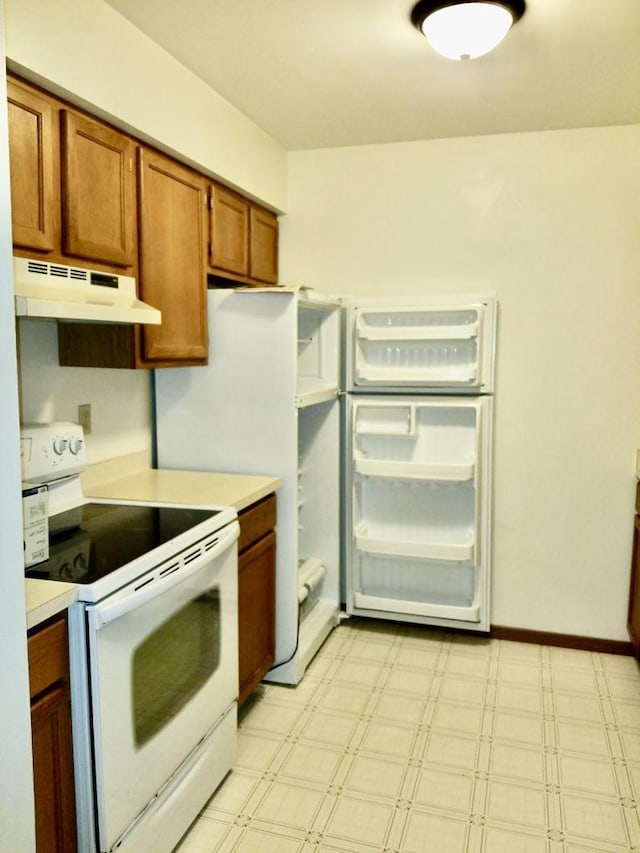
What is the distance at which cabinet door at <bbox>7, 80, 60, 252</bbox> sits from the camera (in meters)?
1.69

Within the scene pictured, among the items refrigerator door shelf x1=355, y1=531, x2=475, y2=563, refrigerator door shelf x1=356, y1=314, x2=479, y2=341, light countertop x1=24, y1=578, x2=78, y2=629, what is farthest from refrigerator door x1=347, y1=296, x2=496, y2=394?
light countertop x1=24, y1=578, x2=78, y2=629

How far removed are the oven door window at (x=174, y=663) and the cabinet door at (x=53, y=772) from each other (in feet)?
0.61

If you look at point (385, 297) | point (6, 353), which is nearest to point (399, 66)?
point (385, 297)

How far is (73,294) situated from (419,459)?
1.93 metres

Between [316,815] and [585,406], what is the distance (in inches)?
81.4

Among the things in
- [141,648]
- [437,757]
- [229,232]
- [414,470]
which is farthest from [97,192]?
[437,757]

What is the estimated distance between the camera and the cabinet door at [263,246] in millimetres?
3135

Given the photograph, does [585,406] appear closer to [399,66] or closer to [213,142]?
[399,66]

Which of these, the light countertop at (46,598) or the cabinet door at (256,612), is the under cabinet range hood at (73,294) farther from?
the cabinet door at (256,612)

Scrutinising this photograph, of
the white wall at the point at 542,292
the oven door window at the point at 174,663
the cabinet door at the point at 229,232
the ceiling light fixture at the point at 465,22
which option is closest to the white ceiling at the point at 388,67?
the ceiling light fixture at the point at 465,22

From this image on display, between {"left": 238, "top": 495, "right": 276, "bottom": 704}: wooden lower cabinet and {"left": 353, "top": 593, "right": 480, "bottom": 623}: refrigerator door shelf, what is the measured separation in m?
0.69

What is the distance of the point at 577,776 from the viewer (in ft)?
7.40

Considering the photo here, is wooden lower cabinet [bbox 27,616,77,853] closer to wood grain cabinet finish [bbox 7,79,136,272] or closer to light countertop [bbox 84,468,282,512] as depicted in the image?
light countertop [bbox 84,468,282,512]

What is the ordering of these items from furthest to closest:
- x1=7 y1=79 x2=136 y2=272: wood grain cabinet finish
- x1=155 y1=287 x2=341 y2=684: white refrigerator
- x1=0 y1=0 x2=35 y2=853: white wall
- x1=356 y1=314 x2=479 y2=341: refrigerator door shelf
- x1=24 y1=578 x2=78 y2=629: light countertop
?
x1=356 y1=314 x2=479 y2=341: refrigerator door shelf, x1=155 y1=287 x2=341 y2=684: white refrigerator, x1=7 y1=79 x2=136 y2=272: wood grain cabinet finish, x1=24 y1=578 x2=78 y2=629: light countertop, x1=0 y1=0 x2=35 y2=853: white wall
